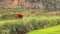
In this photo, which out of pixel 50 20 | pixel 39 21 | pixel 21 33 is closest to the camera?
pixel 21 33

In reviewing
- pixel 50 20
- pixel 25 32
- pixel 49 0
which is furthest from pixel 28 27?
pixel 49 0

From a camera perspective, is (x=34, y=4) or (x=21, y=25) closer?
(x=21, y=25)

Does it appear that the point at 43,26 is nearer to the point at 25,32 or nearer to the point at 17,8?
the point at 25,32

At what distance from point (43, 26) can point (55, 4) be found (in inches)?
417

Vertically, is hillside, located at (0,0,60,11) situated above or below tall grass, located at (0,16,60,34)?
below

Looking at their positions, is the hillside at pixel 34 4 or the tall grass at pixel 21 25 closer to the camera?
the tall grass at pixel 21 25

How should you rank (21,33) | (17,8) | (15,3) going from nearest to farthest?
(21,33), (17,8), (15,3)

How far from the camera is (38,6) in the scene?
2169 cm

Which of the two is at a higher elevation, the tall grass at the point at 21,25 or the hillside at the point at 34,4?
the tall grass at the point at 21,25

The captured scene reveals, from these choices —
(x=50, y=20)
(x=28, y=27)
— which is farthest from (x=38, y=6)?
(x=28, y=27)

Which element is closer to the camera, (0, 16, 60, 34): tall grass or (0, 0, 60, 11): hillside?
(0, 16, 60, 34): tall grass

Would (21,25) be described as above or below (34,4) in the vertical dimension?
above

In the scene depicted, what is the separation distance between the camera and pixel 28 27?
11602mm

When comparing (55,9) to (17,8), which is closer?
(17,8)
